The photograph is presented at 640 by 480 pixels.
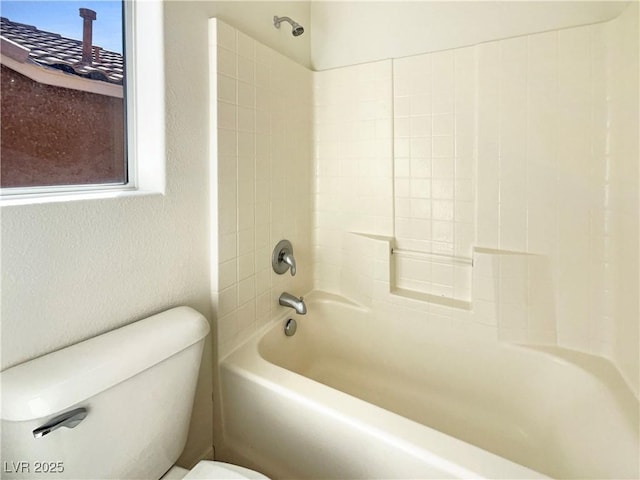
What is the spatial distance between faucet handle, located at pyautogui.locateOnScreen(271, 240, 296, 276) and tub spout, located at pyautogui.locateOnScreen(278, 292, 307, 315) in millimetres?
114

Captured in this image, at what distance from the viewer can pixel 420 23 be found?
1647mm

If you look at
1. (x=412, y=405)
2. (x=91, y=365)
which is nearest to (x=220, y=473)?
(x=91, y=365)

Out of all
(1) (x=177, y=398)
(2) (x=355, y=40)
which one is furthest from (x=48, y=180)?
(2) (x=355, y=40)

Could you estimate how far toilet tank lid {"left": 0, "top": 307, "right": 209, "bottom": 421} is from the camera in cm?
70

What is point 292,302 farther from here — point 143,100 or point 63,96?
point 63,96

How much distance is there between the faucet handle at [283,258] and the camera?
63.8 inches

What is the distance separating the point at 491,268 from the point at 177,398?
1339mm

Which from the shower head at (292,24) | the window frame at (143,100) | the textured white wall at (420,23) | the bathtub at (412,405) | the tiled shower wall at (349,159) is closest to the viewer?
the bathtub at (412,405)

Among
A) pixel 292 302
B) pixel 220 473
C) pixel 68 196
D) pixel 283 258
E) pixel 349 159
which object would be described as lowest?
pixel 220 473

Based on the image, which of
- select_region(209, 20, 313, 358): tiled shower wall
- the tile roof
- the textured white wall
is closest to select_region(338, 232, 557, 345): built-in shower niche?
select_region(209, 20, 313, 358): tiled shower wall

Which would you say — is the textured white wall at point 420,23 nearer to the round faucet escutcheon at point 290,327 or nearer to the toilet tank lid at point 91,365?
the round faucet escutcheon at point 290,327

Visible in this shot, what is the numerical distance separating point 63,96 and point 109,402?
86 centimetres

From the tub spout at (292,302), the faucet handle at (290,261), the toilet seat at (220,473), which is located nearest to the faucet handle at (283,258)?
the faucet handle at (290,261)

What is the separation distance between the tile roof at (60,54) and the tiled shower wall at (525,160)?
3.65 ft
